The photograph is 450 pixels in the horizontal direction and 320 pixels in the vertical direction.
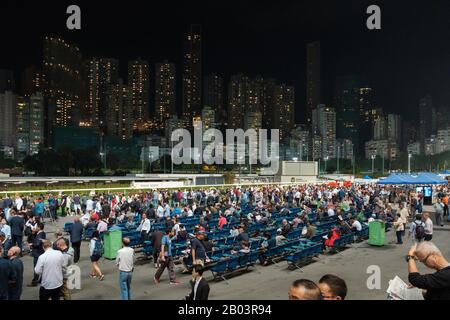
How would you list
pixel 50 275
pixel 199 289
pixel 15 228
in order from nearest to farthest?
1. pixel 199 289
2. pixel 50 275
3. pixel 15 228

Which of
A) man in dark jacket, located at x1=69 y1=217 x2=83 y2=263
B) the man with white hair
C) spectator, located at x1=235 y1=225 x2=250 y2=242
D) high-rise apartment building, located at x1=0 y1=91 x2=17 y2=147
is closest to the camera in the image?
the man with white hair

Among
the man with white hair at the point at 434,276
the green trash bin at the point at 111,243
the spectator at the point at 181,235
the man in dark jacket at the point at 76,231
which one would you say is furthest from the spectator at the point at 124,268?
the man with white hair at the point at 434,276

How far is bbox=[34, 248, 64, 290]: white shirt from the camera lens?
26.9 feet

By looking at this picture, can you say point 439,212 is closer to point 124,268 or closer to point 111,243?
point 111,243

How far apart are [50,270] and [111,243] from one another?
7492 millimetres

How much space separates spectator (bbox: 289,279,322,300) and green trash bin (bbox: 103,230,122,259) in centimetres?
1278

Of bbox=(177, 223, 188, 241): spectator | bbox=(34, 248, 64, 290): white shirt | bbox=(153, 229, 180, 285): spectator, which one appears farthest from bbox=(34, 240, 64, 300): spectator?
bbox=(177, 223, 188, 241): spectator

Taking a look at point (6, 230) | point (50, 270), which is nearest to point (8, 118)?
point (6, 230)

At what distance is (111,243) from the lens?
51.3 feet

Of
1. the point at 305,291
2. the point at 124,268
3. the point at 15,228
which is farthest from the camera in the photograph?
the point at 15,228

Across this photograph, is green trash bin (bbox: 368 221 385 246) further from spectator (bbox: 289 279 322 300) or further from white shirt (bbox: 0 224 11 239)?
spectator (bbox: 289 279 322 300)
